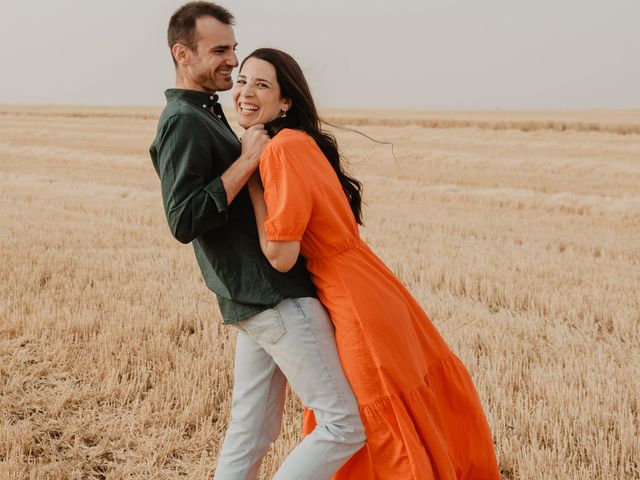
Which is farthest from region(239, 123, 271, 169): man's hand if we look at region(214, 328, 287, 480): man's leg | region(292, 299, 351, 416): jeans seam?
region(214, 328, 287, 480): man's leg

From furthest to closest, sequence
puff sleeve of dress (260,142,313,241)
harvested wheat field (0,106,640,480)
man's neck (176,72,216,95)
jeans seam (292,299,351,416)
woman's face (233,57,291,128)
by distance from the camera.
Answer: harvested wheat field (0,106,640,480) < man's neck (176,72,216,95) < woman's face (233,57,291,128) < jeans seam (292,299,351,416) < puff sleeve of dress (260,142,313,241)

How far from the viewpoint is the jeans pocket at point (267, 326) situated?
86.2 inches

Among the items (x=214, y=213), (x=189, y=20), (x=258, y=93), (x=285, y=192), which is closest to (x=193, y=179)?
(x=214, y=213)

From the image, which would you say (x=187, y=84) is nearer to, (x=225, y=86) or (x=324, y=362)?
(x=225, y=86)

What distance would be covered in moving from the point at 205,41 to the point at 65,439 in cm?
238

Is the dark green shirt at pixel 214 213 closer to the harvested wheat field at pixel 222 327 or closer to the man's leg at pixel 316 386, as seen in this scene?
the man's leg at pixel 316 386

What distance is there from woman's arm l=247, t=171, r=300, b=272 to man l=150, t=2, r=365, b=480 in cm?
8

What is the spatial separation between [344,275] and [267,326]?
322 mm

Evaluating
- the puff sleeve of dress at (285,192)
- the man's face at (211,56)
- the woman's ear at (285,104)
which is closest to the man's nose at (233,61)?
the man's face at (211,56)

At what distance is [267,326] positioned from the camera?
2.21 meters

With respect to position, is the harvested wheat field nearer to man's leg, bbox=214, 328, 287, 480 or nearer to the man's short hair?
man's leg, bbox=214, 328, 287, 480

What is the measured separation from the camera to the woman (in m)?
2.10

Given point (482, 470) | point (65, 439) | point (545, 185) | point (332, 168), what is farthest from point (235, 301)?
point (545, 185)

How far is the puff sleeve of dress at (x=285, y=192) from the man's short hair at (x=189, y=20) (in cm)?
62
